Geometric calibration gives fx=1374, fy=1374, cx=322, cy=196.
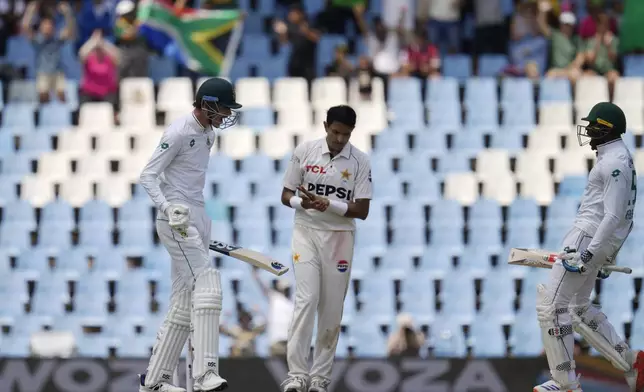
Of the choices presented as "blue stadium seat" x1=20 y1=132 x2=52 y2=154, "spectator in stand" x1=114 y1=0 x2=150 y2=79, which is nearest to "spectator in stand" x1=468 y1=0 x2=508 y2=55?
"spectator in stand" x1=114 y1=0 x2=150 y2=79

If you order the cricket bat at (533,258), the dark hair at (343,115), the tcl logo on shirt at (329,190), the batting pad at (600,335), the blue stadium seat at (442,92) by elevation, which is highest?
the blue stadium seat at (442,92)

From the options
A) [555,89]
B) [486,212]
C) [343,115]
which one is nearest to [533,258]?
[343,115]

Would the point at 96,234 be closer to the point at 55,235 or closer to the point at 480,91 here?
the point at 55,235

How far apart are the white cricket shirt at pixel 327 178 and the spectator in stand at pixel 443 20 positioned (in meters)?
7.82

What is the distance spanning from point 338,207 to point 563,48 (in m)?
7.93

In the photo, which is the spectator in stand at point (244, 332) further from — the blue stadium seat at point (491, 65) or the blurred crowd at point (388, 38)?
the blue stadium seat at point (491, 65)

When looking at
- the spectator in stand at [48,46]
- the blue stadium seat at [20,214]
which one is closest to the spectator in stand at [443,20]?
the spectator in stand at [48,46]

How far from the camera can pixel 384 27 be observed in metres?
16.7

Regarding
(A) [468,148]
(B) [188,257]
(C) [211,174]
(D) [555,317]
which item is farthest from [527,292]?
(B) [188,257]

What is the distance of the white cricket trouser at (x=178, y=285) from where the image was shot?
29.0 feet

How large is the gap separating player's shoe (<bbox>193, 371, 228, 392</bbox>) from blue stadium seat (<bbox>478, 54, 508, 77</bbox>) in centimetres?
894

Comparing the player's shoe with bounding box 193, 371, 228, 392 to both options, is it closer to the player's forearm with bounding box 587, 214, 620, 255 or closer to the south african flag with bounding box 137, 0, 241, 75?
the player's forearm with bounding box 587, 214, 620, 255

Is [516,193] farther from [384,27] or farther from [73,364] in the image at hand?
[73,364]

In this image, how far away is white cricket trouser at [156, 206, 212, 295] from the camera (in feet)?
29.0
